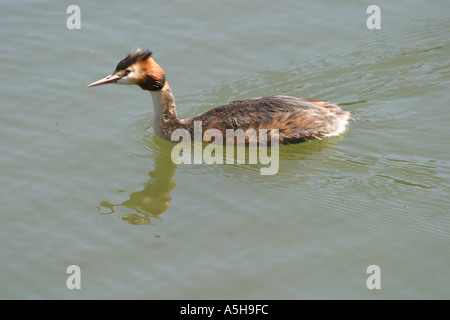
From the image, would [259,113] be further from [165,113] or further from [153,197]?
[153,197]

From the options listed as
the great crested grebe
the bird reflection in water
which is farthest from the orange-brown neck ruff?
the bird reflection in water

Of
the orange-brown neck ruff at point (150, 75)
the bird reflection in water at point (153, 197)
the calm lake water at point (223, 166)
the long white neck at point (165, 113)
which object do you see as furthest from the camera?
the long white neck at point (165, 113)

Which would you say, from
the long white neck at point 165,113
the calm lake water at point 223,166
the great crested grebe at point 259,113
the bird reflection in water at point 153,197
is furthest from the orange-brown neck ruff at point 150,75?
the bird reflection in water at point 153,197

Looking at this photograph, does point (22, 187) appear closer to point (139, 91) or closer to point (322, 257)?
point (139, 91)

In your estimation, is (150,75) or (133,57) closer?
(133,57)

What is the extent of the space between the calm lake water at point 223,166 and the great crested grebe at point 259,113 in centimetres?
17

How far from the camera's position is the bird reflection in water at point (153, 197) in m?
6.87

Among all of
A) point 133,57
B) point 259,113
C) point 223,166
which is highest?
point 133,57

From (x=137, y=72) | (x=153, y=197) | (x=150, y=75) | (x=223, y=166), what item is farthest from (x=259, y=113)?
(x=153, y=197)

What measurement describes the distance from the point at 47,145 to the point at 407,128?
4.28m

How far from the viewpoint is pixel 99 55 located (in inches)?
384

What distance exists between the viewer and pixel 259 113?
7980 mm

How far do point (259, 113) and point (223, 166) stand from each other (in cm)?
79

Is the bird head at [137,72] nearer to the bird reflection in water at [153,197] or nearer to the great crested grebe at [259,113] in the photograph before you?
the great crested grebe at [259,113]
